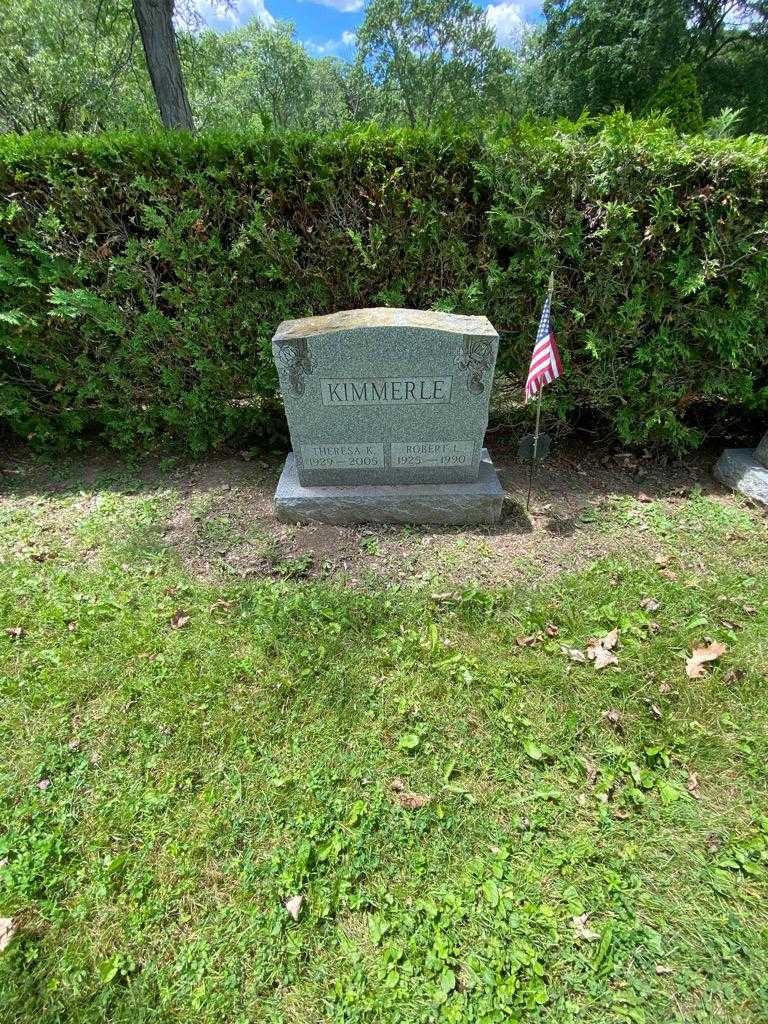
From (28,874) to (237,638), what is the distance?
1309mm

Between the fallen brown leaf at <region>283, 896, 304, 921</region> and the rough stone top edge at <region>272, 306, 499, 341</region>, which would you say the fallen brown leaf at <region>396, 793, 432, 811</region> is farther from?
the rough stone top edge at <region>272, 306, 499, 341</region>

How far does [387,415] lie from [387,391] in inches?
6.9

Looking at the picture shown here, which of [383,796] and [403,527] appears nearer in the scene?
[383,796]

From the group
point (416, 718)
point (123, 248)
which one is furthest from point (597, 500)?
point (123, 248)

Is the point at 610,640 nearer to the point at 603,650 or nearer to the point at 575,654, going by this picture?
the point at 603,650

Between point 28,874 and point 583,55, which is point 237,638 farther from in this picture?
point 583,55

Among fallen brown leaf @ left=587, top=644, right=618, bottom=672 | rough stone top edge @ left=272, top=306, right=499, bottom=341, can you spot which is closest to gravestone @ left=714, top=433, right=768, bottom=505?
fallen brown leaf @ left=587, top=644, right=618, bottom=672

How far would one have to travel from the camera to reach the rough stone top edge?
131 inches

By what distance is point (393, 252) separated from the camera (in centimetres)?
389

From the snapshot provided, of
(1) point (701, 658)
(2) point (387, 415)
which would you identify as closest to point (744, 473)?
(1) point (701, 658)

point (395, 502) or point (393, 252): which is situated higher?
point (393, 252)

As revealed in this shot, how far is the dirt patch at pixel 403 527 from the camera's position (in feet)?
11.5

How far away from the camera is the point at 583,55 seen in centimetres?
1947

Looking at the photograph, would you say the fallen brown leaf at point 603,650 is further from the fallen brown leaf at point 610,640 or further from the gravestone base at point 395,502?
the gravestone base at point 395,502
